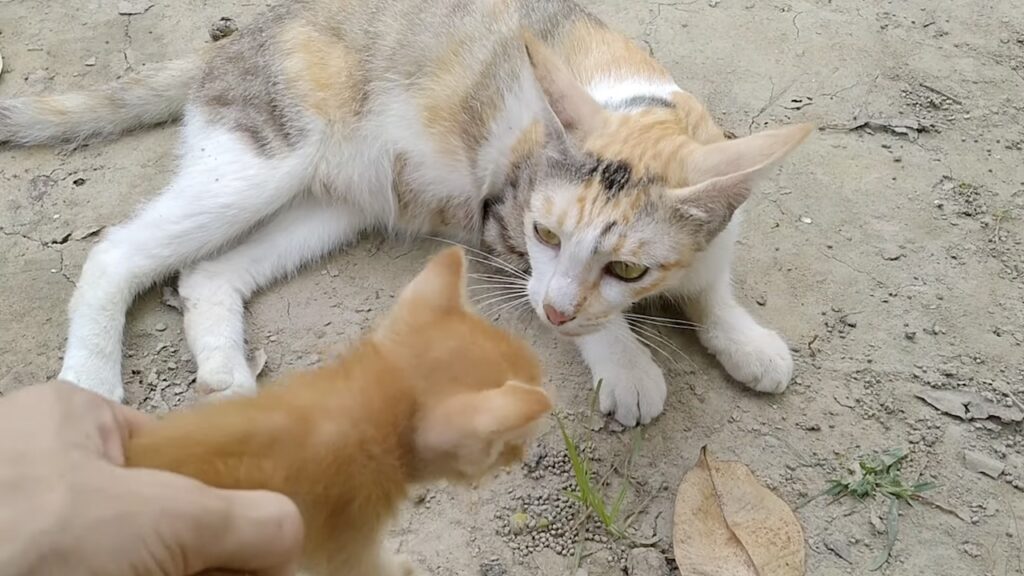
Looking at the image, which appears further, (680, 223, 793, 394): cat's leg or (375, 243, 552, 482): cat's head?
(680, 223, 793, 394): cat's leg

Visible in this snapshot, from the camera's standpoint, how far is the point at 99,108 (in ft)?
9.13

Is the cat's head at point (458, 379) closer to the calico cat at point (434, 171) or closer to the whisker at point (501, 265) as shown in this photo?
the calico cat at point (434, 171)

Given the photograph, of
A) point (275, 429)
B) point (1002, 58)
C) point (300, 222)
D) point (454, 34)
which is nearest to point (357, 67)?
point (454, 34)

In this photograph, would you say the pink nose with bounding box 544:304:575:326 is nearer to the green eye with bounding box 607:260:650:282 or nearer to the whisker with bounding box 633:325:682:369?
the green eye with bounding box 607:260:650:282

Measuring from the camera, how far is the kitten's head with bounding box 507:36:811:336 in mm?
1977

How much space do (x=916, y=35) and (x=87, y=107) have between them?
123 inches

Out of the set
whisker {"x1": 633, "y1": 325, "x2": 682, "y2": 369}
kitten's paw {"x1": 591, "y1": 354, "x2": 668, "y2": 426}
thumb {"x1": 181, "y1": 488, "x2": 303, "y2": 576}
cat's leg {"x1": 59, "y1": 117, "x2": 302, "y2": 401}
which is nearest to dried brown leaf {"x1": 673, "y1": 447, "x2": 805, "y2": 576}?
kitten's paw {"x1": 591, "y1": 354, "x2": 668, "y2": 426}

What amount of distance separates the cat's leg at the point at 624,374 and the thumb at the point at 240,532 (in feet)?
3.90

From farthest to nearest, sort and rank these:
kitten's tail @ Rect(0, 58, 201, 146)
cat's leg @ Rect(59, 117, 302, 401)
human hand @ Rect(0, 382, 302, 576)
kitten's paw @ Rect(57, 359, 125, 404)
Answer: kitten's tail @ Rect(0, 58, 201, 146), cat's leg @ Rect(59, 117, 302, 401), kitten's paw @ Rect(57, 359, 125, 404), human hand @ Rect(0, 382, 302, 576)

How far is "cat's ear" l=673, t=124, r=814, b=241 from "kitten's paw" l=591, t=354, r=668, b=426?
424 millimetres

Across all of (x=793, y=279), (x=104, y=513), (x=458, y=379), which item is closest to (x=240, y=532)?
(x=104, y=513)

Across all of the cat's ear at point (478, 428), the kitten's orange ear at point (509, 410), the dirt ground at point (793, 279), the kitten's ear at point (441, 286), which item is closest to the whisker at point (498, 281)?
the dirt ground at point (793, 279)

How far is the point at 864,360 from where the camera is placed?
2.44 m

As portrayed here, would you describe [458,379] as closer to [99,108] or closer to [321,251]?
[321,251]
